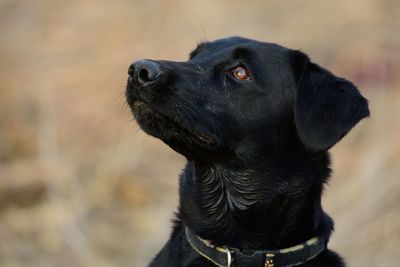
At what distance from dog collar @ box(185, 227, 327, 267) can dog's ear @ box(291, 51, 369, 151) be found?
52 cm

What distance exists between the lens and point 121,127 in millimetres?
10344

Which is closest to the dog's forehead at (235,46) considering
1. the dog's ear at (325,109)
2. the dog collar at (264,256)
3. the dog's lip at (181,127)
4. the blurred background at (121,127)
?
the dog's ear at (325,109)

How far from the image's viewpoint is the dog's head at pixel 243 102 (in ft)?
13.1

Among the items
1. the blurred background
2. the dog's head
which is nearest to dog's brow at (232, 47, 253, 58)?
the dog's head

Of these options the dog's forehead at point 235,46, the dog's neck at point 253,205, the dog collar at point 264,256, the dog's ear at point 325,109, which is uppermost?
the dog's forehead at point 235,46

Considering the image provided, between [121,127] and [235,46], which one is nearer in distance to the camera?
[235,46]

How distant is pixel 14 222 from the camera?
9766mm

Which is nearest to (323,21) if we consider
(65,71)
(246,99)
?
(65,71)

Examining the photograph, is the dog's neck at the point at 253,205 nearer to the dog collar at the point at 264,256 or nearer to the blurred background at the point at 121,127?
the dog collar at the point at 264,256

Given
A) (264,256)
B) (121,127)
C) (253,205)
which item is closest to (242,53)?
(253,205)

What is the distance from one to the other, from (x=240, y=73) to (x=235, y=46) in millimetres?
188

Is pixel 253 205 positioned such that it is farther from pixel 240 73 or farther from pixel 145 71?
pixel 145 71

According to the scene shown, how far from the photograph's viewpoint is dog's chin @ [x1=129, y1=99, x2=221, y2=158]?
3982 mm

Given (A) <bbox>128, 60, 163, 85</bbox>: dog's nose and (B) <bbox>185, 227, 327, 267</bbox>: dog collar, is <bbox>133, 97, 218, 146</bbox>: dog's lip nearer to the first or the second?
(A) <bbox>128, 60, 163, 85</bbox>: dog's nose
